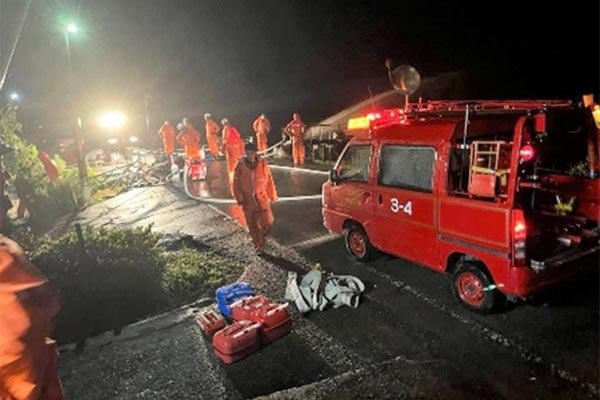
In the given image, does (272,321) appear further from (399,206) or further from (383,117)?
(383,117)

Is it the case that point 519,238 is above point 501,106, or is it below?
below

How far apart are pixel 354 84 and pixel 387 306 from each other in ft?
116

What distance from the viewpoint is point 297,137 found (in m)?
16.8

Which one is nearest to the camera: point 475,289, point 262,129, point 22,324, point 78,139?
point 22,324

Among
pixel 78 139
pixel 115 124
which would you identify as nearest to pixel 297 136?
pixel 78 139

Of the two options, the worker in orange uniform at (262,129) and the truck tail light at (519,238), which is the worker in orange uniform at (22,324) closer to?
the truck tail light at (519,238)

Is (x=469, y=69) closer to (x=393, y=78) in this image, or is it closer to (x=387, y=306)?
(x=393, y=78)

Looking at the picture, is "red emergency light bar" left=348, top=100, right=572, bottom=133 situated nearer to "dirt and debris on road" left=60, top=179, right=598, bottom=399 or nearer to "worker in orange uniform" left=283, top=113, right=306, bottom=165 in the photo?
"dirt and debris on road" left=60, top=179, right=598, bottom=399

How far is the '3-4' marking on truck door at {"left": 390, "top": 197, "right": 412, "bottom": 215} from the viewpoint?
5.42m

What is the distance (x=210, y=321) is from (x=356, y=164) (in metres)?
2.86

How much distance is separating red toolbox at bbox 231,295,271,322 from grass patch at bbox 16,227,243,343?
4.35ft

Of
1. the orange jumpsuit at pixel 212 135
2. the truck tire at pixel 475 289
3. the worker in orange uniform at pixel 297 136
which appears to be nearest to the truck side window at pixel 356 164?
the truck tire at pixel 475 289

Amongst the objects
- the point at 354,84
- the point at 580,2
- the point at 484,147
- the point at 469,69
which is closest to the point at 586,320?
the point at 484,147

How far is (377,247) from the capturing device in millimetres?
6148
